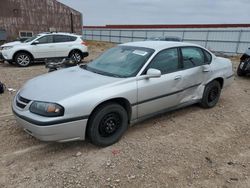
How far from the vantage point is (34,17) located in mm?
20547

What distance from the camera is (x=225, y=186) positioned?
8.71 feet

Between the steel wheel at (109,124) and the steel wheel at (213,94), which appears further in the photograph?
the steel wheel at (213,94)

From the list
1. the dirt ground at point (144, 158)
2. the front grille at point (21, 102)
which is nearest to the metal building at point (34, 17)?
the dirt ground at point (144, 158)

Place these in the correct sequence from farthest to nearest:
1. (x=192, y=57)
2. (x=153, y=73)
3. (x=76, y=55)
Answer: (x=76, y=55) → (x=192, y=57) → (x=153, y=73)

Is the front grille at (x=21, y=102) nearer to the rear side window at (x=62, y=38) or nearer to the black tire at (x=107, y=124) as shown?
the black tire at (x=107, y=124)

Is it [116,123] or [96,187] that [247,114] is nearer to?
[116,123]

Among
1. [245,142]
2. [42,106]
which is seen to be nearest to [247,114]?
[245,142]

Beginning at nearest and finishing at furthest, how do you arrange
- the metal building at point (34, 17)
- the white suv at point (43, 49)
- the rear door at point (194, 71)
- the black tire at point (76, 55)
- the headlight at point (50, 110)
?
the headlight at point (50, 110) < the rear door at point (194, 71) < the white suv at point (43, 49) < the black tire at point (76, 55) < the metal building at point (34, 17)

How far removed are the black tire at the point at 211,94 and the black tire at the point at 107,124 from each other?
2181 millimetres

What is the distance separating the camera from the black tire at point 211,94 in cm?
480

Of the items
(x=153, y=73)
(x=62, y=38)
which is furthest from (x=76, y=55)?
(x=153, y=73)

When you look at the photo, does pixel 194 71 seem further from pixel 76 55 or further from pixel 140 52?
pixel 76 55

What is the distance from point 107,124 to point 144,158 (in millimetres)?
714

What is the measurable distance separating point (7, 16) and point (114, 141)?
1991 cm
